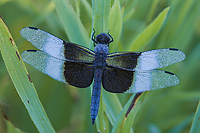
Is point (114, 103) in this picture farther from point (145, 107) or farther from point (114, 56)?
point (145, 107)

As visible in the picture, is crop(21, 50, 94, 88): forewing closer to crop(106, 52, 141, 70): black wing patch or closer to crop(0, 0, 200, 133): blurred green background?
crop(106, 52, 141, 70): black wing patch

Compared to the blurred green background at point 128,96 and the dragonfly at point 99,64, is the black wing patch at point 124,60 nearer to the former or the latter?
the dragonfly at point 99,64

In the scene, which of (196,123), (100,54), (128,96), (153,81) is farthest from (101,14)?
(128,96)

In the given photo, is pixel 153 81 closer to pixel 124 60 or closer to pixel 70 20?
pixel 124 60

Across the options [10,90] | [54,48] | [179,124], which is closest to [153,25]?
[54,48]

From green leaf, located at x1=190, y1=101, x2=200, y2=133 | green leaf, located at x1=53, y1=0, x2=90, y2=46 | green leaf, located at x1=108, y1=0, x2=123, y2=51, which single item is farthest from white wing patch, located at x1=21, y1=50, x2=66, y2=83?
green leaf, located at x1=190, y1=101, x2=200, y2=133

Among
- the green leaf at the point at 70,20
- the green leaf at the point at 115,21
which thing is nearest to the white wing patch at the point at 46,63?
the green leaf at the point at 70,20
